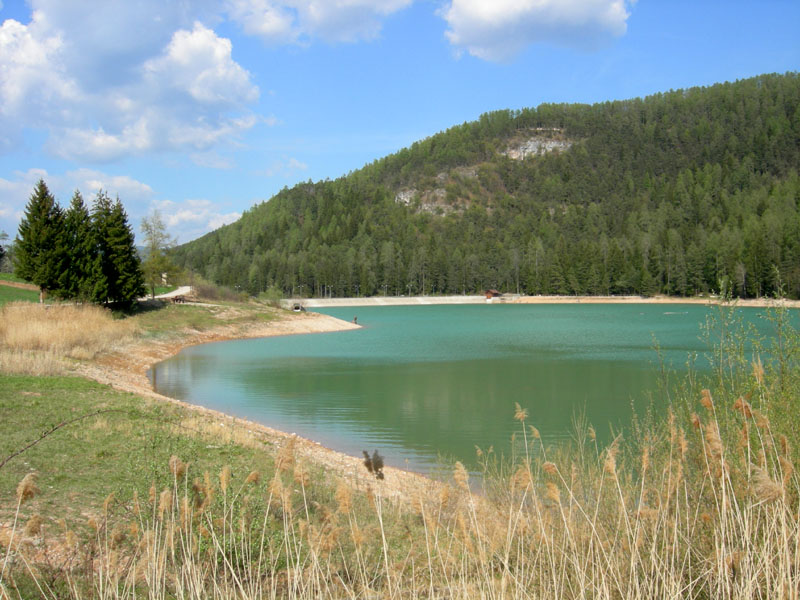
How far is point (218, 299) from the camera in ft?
191

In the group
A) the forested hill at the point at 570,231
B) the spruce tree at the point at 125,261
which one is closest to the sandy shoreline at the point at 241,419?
the spruce tree at the point at 125,261

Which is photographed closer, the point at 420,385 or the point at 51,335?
the point at 51,335

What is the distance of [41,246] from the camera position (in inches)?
1372

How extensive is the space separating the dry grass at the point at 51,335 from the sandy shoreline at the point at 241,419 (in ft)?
2.57

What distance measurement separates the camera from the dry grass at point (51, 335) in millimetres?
16344

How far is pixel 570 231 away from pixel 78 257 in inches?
5776

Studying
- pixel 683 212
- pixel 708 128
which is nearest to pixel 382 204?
pixel 683 212

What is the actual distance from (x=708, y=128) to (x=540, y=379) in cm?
20779

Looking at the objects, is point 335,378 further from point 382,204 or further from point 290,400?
point 382,204

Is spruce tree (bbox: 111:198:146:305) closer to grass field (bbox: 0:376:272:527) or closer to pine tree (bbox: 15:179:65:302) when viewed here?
pine tree (bbox: 15:179:65:302)

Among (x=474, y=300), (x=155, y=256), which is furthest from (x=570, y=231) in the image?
(x=155, y=256)

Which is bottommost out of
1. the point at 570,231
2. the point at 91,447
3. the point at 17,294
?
the point at 91,447

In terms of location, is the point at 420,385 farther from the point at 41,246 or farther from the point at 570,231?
the point at 570,231

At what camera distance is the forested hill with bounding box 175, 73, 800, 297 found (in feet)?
352
